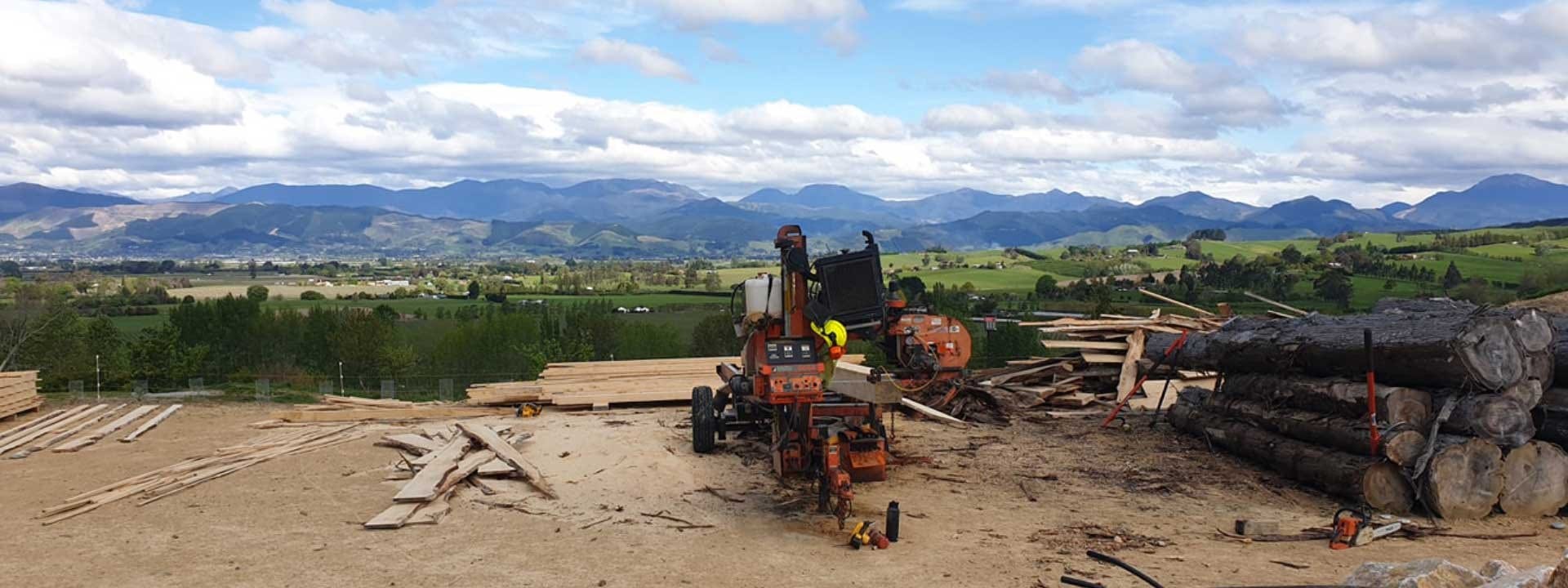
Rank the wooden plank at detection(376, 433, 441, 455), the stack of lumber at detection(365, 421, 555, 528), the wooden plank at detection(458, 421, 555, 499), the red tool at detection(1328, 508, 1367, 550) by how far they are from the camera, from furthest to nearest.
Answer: the wooden plank at detection(376, 433, 441, 455), the wooden plank at detection(458, 421, 555, 499), the stack of lumber at detection(365, 421, 555, 528), the red tool at detection(1328, 508, 1367, 550)

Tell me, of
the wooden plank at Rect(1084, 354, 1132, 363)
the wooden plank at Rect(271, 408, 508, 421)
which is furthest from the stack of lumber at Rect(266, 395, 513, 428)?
the wooden plank at Rect(1084, 354, 1132, 363)

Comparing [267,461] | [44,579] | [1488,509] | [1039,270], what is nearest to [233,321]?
[267,461]

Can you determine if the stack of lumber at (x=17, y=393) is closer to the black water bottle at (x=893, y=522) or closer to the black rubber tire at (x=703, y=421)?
the black rubber tire at (x=703, y=421)

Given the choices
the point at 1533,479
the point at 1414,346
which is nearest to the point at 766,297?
the point at 1414,346

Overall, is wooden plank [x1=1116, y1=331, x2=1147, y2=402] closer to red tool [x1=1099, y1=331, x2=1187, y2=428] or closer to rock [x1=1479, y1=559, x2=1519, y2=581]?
red tool [x1=1099, y1=331, x2=1187, y2=428]

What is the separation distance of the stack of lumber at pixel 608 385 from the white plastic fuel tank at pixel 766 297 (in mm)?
8035

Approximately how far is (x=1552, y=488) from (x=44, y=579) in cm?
1467

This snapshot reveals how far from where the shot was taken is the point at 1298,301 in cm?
5381

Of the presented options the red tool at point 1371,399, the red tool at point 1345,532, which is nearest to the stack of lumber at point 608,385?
the red tool at point 1371,399

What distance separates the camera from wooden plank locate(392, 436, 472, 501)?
455 inches

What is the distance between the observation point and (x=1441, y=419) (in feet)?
34.1

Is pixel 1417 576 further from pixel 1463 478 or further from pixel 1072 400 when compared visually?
pixel 1072 400

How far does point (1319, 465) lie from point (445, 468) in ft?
33.9

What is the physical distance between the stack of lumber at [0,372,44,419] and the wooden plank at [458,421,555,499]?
1113cm
